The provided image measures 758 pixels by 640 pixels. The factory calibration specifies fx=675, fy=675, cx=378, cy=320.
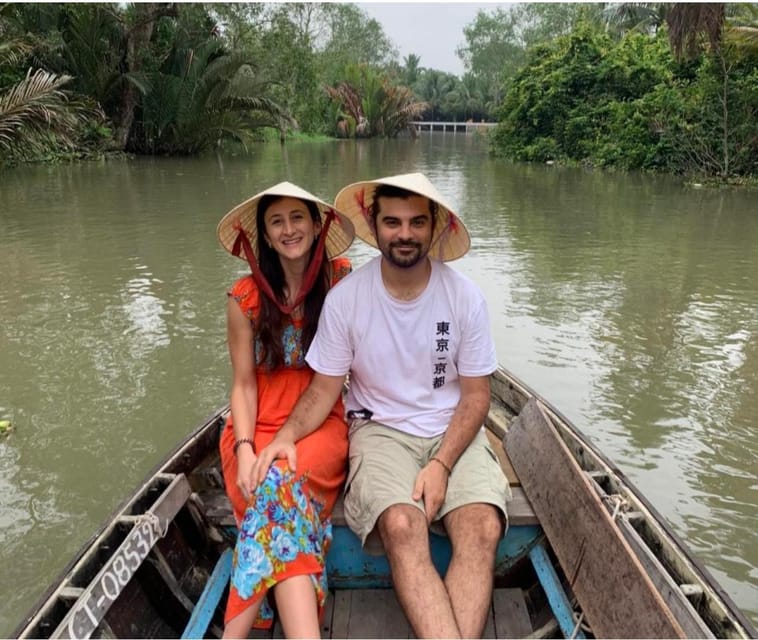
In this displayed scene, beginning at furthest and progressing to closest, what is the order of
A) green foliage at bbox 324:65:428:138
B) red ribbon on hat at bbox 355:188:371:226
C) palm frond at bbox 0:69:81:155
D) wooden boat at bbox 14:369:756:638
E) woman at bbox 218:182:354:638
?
green foliage at bbox 324:65:428:138, palm frond at bbox 0:69:81:155, red ribbon on hat at bbox 355:188:371:226, woman at bbox 218:182:354:638, wooden boat at bbox 14:369:756:638

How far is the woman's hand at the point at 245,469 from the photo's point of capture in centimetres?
204

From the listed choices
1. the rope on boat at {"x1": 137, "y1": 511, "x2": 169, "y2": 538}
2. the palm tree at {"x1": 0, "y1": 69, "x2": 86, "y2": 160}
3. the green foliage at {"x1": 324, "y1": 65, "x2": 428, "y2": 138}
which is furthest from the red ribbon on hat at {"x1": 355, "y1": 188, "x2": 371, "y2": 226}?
the green foliage at {"x1": 324, "y1": 65, "x2": 428, "y2": 138}

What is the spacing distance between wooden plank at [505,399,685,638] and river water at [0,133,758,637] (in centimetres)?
129

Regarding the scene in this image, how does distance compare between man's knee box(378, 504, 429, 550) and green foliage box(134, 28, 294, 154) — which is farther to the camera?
green foliage box(134, 28, 294, 154)

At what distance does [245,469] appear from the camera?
210cm

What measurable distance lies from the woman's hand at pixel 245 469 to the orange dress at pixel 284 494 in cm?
4

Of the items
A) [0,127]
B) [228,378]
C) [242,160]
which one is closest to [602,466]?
[228,378]

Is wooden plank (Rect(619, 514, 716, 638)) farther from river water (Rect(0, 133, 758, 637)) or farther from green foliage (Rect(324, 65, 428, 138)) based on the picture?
green foliage (Rect(324, 65, 428, 138))

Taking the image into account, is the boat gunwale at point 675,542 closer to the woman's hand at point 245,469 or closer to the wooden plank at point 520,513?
the wooden plank at point 520,513

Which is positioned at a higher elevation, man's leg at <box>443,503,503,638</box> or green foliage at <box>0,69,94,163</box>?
green foliage at <box>0,69,94,163</box>

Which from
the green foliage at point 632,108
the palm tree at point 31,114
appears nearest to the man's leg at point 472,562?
the palm tree at point 31,114

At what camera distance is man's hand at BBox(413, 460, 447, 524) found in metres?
2.04

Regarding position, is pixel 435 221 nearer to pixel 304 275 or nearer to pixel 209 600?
pixel 304 275

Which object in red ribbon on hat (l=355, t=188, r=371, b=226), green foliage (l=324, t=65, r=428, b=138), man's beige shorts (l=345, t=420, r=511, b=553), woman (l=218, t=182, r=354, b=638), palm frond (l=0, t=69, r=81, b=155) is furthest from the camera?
green foliage (l=324, t=65, r=428, b=138)
